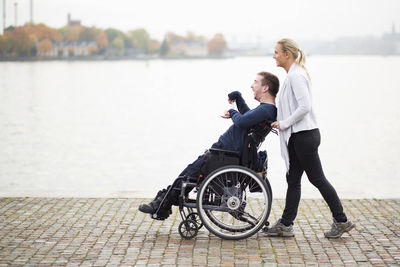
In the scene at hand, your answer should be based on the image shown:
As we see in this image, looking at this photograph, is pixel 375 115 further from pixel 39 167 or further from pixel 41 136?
pixel 39 167

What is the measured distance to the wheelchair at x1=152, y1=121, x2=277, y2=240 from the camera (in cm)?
534

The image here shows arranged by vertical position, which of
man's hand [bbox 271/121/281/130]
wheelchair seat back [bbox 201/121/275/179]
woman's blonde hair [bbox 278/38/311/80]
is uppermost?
woman's blonde hair [bbox 278/38/311/80]

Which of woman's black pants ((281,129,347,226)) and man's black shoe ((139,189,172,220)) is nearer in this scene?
woman's black pants ((281,129,347,226))

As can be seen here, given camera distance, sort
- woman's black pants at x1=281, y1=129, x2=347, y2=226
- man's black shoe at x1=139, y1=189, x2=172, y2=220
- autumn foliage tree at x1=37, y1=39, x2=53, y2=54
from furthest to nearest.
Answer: autumn foliage tree at x1=37, y1=39, x2=53, y2=54 < man's black shoe at x1=139, y1=189, x2=172, y2=220 < woman's black pants at x1=281, y1=129, x2=347, y2=226

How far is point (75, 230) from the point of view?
5824 millimetres

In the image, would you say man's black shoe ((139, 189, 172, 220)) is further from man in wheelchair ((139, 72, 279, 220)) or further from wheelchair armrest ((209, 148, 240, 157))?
wheelchair armrest ((209, 148, 240, 157))

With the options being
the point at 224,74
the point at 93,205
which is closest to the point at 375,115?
the point at 93,205

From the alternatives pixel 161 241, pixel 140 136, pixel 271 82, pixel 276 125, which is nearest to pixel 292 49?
pixel 271 82

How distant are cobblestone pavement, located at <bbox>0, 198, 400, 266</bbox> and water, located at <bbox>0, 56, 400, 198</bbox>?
0.88 metres

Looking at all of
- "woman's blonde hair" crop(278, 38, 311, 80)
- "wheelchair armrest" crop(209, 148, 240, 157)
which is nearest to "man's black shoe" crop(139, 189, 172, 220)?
"wheelchair armrest" crop(209, 148, 240, 157)

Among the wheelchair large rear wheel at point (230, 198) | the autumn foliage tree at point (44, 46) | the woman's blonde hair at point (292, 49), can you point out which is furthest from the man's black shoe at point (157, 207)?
the autumn foliage tree at point (44, 46)

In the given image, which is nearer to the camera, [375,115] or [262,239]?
[262,239]

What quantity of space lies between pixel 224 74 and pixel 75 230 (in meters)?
89.8

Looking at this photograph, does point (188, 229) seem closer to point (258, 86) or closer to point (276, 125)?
point (276, 125)
